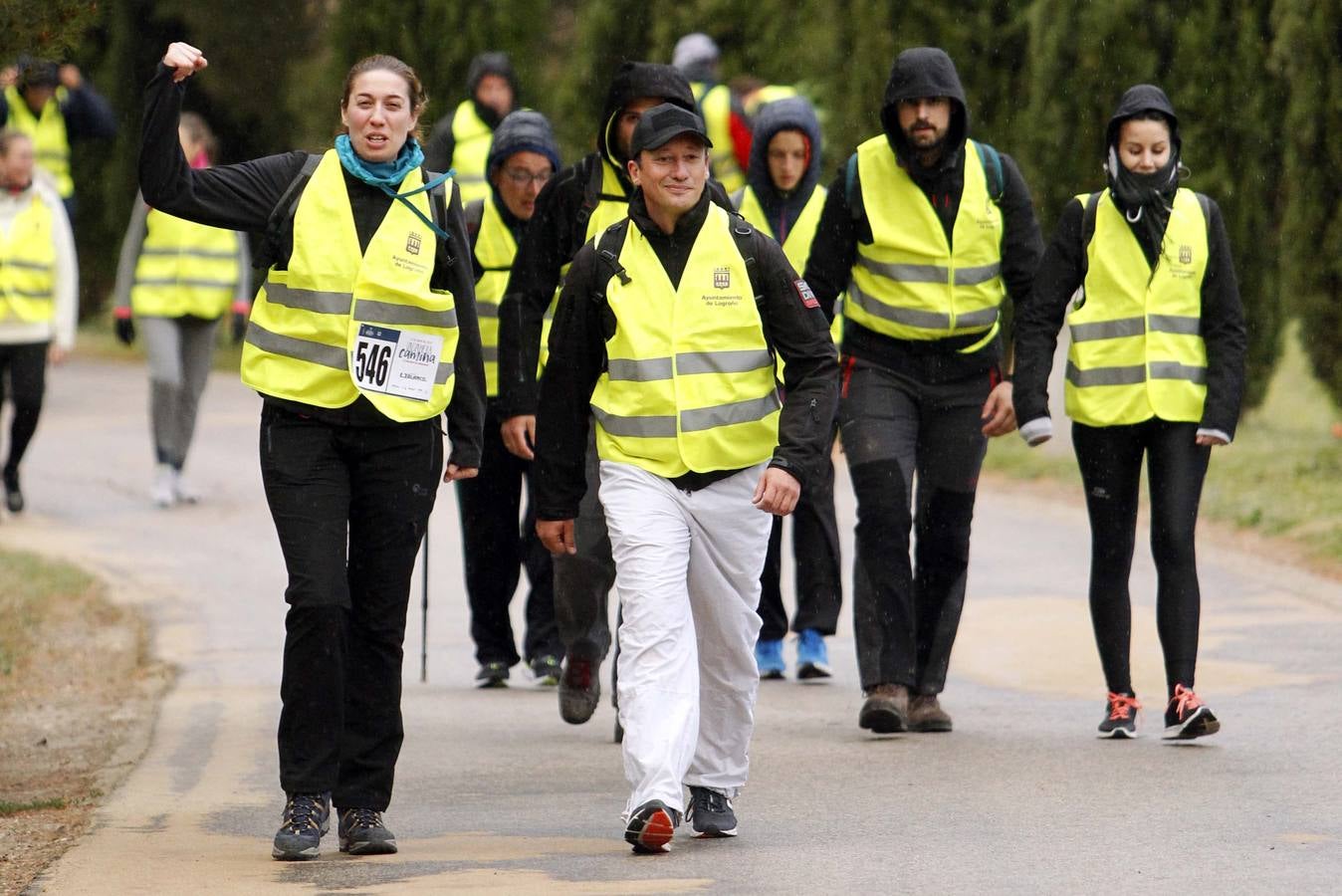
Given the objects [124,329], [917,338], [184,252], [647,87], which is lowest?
[124,329]

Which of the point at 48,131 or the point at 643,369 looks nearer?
the point at 643,369

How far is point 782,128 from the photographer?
918 cm

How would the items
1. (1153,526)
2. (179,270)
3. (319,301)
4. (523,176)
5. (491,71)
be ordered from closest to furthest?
(319,301) < (1153,526) < (523,176) < (491,71) < (179,270)

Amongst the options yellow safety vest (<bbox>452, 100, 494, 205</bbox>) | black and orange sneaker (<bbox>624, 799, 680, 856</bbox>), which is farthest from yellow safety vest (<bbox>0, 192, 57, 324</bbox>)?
black and orange sneaker (<bbox>624, 799, 680, 856</bbox>)

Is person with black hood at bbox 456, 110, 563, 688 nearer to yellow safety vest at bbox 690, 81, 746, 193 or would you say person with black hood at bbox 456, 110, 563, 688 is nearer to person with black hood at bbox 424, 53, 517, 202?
person with black hood at bbox 424, 53, 517, 202

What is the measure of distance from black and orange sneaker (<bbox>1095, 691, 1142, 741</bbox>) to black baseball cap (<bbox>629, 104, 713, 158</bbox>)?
261 centimetres

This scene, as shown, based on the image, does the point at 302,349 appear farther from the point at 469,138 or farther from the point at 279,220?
the point at 469,138

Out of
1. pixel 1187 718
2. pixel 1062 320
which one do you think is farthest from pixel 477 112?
pixel 1187 718

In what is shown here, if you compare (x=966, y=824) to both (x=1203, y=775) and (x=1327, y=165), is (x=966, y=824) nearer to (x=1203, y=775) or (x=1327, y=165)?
(x=1203, y=775)

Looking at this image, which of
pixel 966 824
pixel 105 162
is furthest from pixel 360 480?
pixel 105 162

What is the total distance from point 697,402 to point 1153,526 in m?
2.26

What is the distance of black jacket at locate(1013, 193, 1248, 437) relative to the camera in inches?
301

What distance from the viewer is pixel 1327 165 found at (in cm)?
1350

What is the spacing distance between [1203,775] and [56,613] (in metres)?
6.04
